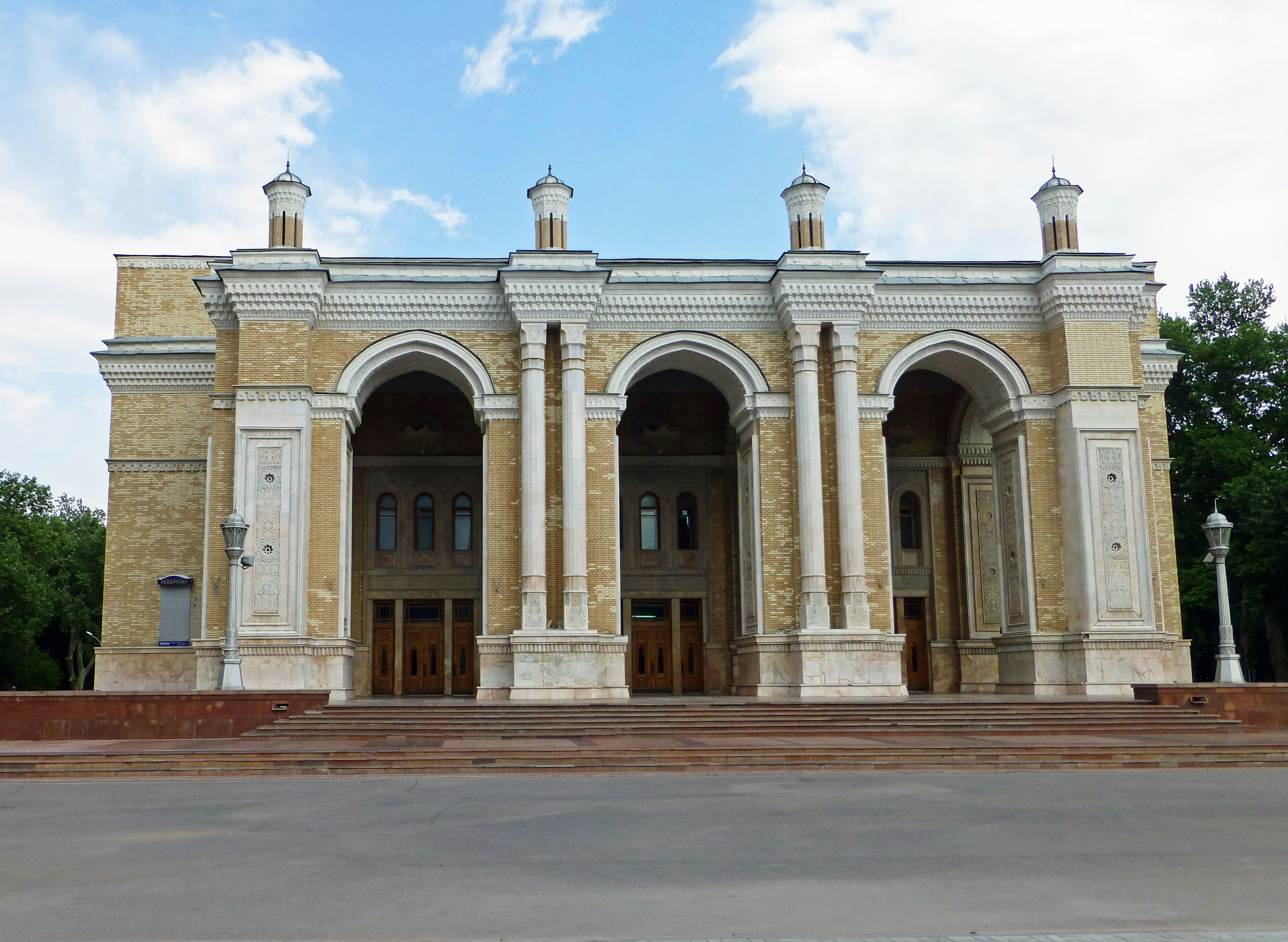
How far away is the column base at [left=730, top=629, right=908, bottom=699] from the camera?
25016mm

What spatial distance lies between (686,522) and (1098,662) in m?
10.8

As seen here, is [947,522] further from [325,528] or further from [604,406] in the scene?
[325,528]

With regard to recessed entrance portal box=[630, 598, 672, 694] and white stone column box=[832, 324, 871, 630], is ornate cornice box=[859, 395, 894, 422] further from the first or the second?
recessed entrance portal box=[630, 598, 672, 694]

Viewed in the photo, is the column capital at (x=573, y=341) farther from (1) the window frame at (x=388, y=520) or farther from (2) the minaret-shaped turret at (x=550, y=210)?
(1) the window frame at (x=388, y=520)

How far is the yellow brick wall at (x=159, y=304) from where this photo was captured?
31750 millimetres

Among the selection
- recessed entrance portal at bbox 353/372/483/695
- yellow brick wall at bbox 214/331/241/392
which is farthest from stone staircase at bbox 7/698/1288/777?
yellow brick wall at bbox 214/331/241/392

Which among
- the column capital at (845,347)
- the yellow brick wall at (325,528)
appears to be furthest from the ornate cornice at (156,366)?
the column capital at (845,347)

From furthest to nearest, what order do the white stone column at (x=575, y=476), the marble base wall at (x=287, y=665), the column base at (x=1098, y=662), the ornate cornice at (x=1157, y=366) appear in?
1. the ornate cornice at (x=1157, y=366)
2. the column base at (x=1098, y=662)
3. the white stone column at (x=575, y=476)
4. the marble base wall at (x=287, y=665)

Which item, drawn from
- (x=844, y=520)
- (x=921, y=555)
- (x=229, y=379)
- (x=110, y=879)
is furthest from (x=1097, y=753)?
(x=229, y=379)

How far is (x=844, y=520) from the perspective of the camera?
25859 mm

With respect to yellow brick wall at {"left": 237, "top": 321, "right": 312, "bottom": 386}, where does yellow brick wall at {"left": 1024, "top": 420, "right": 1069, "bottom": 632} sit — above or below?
below

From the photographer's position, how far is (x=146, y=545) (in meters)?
29.9

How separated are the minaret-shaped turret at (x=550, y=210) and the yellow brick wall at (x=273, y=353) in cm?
547

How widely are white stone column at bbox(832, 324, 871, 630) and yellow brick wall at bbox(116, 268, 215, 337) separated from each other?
16.1 meters
